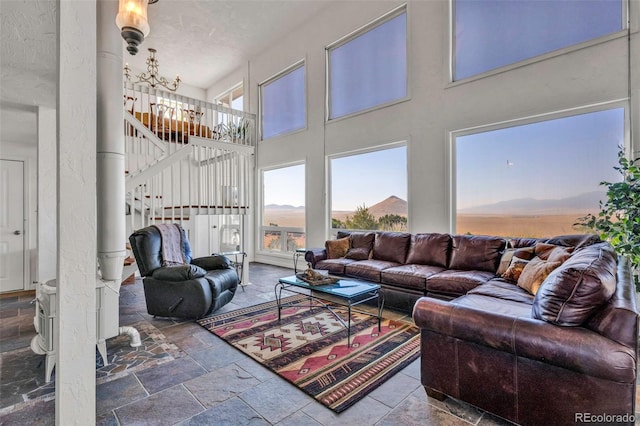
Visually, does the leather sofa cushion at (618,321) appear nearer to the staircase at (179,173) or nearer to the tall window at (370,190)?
the tall window at (370,190)

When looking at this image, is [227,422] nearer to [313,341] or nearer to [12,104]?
[313,341]

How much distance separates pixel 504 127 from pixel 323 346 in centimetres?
349

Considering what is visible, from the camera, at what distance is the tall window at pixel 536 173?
3377 millimetres

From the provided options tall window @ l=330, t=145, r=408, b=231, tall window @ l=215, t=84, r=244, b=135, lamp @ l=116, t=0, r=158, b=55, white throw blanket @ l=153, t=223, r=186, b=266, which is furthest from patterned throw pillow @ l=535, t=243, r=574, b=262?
tall window @ l=215, t=84, r=244, b=135

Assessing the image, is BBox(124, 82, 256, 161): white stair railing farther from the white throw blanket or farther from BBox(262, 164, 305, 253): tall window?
the white throw blanket

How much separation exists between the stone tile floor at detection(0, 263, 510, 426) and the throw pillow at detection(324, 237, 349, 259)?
226cm

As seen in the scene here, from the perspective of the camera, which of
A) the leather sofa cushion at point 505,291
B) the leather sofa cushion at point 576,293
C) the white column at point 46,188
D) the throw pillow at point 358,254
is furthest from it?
the throw pillow at point 358,254

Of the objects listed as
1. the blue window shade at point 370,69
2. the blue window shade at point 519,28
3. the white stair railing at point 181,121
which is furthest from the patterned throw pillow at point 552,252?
the white stair railing at point 181,121

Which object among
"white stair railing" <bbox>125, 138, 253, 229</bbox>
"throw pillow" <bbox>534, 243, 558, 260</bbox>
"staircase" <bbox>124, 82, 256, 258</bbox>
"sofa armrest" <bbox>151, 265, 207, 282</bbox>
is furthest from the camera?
"white stair railing" <bbox>125, 138, 253, 229</bbox>

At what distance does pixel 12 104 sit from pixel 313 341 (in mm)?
3933

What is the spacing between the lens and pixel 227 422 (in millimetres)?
1786

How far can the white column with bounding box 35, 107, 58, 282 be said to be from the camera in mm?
3496

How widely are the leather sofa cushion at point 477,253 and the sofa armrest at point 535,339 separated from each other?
6.53ft

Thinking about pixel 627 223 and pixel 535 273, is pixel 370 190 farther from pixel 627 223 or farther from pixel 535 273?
pixel 627 223
